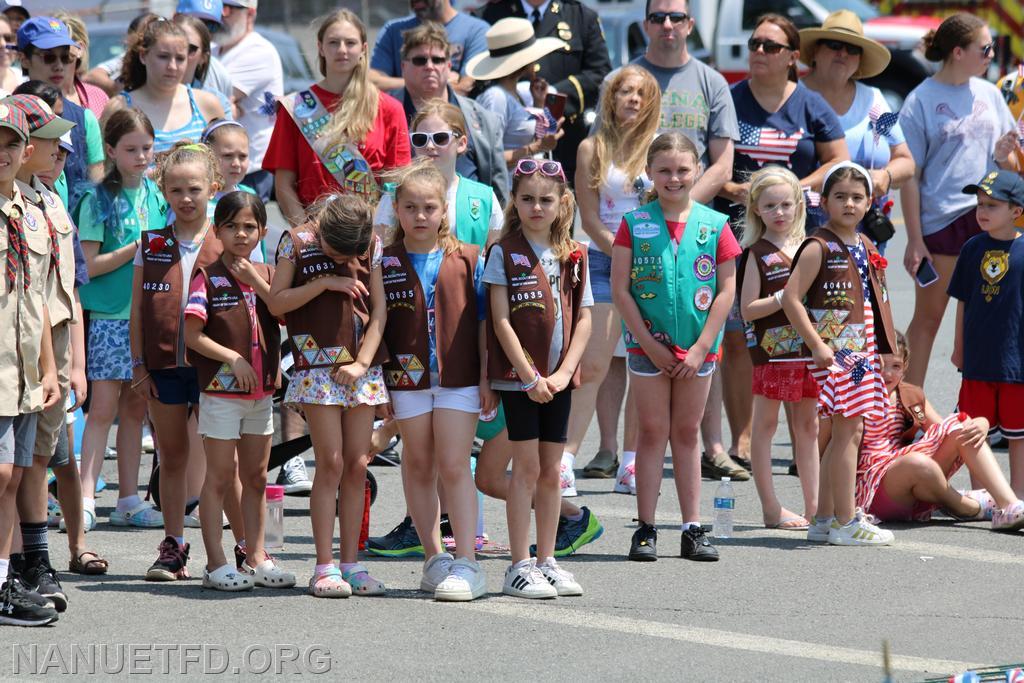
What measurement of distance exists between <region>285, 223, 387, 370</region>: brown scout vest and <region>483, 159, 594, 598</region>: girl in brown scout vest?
54 centimetres

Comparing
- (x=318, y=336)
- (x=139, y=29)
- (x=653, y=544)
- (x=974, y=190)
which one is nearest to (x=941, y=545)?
(x=653, y=544)

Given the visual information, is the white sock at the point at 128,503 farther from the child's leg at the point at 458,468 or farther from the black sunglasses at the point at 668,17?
the black sunglasses at the point at 668,17

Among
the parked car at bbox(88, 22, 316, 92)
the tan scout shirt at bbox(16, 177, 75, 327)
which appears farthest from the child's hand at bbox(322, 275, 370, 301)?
the parked car at bbox(88, 22, 316, 92)

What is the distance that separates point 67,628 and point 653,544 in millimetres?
2504

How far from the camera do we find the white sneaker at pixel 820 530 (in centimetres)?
728

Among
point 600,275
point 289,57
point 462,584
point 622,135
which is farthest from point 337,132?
point 289,57

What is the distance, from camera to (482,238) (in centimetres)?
709

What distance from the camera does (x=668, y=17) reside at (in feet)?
29.5

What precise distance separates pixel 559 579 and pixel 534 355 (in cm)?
89

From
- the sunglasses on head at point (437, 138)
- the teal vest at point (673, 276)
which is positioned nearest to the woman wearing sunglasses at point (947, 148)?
the teal vest at point (673, 276)

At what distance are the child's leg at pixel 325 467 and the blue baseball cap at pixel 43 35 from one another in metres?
3.08

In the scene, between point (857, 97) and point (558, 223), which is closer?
point (558, 223)

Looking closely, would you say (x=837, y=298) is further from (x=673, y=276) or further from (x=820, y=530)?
(x=820, y=530)

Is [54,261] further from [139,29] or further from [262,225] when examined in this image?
[139,29]
